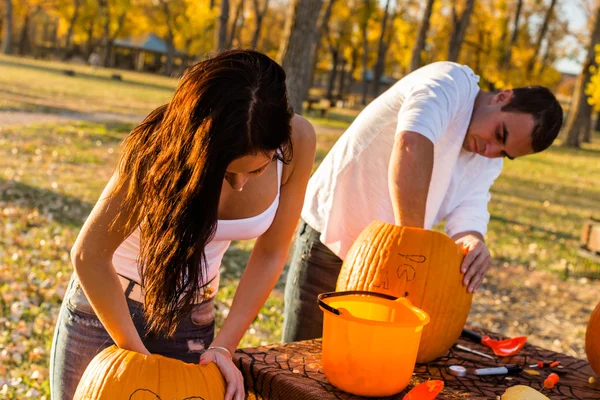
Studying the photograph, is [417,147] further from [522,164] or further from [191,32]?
[191,32]

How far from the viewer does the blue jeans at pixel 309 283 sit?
2.79 meters

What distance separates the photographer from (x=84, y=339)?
198 centimetres


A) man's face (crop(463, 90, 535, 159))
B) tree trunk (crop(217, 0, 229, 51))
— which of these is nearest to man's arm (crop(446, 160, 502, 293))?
man's face (crop(463, 90, 535, 159))

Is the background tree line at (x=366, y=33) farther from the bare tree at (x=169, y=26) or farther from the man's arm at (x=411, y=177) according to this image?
the man's arm at (x=411, y=177)

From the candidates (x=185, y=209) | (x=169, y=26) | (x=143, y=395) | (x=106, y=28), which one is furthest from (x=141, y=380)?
(x=106, y=28)

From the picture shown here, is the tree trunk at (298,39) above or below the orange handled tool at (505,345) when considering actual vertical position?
above

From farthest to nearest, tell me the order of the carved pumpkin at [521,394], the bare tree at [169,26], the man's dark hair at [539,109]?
the bare tree at [169,26], the man's dark hair at [539,109], the carved pumpkin at [521,394]

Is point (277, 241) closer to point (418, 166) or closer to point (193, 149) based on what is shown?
point (418, 166)

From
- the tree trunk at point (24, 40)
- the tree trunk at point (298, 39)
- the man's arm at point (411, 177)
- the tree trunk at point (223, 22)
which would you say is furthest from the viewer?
the tree trunk at point (24, 40)

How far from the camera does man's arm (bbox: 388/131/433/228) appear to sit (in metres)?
2.25

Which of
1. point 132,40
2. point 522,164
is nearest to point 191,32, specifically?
point 132,40

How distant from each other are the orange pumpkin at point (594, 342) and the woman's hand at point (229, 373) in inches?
49.5

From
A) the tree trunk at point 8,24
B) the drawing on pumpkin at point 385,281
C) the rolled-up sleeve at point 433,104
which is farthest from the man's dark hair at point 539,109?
the tree trunk at point 8,24

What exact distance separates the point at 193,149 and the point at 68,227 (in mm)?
5910
